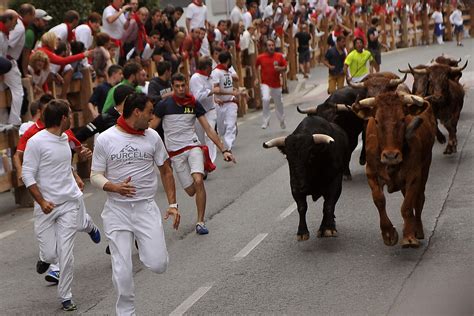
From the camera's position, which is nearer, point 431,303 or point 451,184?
point 431,303

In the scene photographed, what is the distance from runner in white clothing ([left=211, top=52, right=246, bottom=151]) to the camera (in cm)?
1944

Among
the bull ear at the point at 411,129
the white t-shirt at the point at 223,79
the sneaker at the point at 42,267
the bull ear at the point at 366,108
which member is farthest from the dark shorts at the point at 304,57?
the sneaker at the point at 42,267

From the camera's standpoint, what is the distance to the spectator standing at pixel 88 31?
19562mm

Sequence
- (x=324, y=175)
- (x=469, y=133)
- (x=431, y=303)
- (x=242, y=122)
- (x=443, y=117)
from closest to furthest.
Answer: (x=431, y=303) → (x=324, y=175) → (x=443, y=117) → (x=469, y=133) → (x=242, y=122)

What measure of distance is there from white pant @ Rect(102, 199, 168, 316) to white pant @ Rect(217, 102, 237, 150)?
1009 cm

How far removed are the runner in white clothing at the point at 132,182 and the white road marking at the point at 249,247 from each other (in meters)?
2.57

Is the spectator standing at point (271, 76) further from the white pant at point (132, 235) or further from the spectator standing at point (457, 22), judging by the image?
the spectator standing at point (457, 22)

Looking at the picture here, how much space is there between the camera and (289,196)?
15578 millimetres

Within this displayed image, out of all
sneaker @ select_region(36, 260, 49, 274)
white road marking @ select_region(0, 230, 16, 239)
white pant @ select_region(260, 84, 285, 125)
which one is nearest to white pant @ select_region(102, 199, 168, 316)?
sneaker @ select_region(36, 260, 49, 274)

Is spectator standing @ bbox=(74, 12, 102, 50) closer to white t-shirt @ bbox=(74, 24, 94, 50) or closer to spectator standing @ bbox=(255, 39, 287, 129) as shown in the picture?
white t-shirt @ bbox=(74, 24, 94, 50)

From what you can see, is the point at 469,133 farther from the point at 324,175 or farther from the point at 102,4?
the point at 102,4

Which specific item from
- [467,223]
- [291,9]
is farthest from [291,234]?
[291,9]

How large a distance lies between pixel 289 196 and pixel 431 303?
233 inches

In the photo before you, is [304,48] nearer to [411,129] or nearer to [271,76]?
[271,76]
